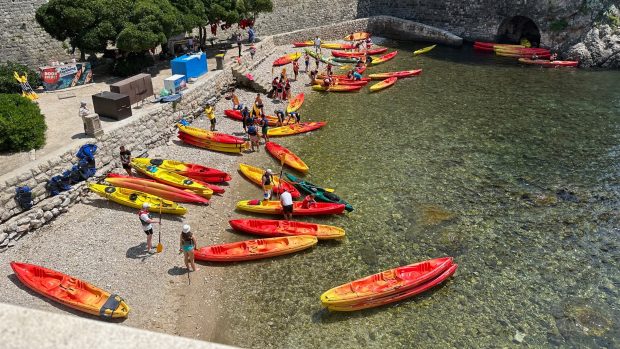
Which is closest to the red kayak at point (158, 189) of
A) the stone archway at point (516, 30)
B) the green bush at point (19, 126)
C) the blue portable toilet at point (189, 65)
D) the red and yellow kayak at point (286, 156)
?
the green bush at point (19, 126)

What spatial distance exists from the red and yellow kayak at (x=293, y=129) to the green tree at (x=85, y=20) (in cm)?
1064

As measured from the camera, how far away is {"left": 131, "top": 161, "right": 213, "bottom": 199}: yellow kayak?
1723 centimetres

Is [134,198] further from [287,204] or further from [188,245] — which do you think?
[287,204]

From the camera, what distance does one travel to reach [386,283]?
42.0 ft

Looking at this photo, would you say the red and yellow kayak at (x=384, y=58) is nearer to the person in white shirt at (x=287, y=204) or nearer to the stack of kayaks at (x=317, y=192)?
the stack of kayaks at (x=317, y=192)

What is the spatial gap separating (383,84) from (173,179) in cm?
1658

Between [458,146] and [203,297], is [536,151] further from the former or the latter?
[203,297]

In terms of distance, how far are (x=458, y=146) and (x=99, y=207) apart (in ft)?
53.2

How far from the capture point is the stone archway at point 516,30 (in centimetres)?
3869

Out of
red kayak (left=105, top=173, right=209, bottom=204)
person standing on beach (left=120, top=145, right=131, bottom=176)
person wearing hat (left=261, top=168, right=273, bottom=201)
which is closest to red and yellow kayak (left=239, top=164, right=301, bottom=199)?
person wearing hat (left=261, top=168, right=273, bottom=201)

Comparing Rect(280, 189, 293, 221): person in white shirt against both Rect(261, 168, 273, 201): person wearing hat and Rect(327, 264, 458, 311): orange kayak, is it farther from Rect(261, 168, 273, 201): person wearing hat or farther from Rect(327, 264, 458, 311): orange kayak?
Rect(327, 264, 458, 311): orange kayak

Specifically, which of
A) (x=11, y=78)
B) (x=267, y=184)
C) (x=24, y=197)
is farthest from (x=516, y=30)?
(x=24, y=197)

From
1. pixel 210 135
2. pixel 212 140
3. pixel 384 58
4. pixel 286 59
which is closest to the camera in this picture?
pixel 212 140

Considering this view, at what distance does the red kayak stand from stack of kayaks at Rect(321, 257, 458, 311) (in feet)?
23.7
